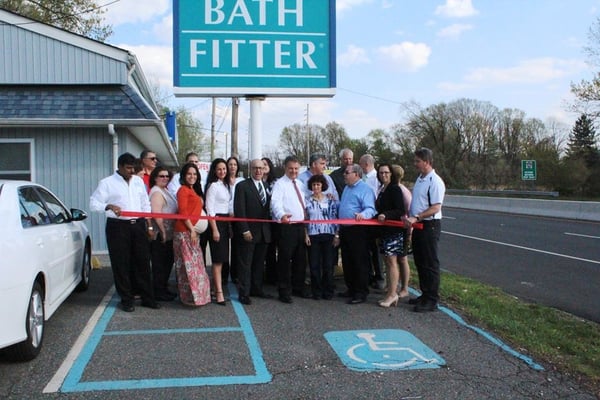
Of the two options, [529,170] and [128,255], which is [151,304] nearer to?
[128,255]

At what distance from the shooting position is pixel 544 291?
8.62m

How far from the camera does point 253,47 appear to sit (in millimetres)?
8336

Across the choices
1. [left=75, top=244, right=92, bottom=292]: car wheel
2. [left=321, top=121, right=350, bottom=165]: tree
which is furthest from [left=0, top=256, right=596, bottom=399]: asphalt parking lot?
[left=321, top=121, right=350, bottom=165]: tree

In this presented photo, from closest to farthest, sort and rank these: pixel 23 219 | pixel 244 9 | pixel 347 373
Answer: pixel 347 373, pixel 23 219, pixel 244 9

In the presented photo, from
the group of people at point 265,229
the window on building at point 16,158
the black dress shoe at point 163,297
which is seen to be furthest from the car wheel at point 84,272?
the window on building at point 16,158

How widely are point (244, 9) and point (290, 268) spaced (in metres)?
3.90

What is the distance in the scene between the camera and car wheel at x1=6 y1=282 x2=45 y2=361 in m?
4.77

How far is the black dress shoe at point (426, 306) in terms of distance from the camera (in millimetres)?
6648

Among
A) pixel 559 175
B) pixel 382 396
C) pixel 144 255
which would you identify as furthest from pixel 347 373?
pixel 559 175

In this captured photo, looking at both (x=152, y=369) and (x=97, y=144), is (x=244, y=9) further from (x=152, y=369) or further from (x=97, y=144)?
(x=152, y=369)

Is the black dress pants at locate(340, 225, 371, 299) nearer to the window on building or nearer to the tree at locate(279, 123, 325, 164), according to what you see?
the window on building

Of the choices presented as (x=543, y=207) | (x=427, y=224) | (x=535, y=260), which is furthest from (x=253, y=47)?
(x=543, y=207)

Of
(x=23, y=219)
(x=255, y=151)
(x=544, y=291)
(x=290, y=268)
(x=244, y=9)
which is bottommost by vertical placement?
(x=544, y=291)

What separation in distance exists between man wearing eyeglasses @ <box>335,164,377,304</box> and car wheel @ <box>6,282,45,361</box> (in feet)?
11.7
